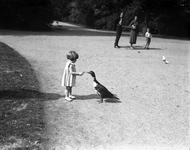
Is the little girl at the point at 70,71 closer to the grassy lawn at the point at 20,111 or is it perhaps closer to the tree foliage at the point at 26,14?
the grassy lawn at the point at 20,111

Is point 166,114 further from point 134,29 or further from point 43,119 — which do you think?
point 134,29

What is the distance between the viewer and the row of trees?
81.7 ft

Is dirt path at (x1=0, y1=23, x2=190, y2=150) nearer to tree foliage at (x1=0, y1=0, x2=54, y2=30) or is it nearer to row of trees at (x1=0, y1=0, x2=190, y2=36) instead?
tree foliage at (x1=0, y1=0, x2=54, y2=30)

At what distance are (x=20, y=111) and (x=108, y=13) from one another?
33.0 m

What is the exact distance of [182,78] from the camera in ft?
31.2

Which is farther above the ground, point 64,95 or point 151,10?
point 151,10

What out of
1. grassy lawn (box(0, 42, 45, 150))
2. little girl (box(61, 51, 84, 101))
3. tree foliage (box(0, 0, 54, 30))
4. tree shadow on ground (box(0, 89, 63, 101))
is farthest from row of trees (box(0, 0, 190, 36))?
little girl (box(61, 51, 84, 101))

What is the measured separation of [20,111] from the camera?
5.11 meters

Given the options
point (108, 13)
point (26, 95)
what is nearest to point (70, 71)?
point (26, 95)

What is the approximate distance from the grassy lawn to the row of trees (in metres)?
17.6

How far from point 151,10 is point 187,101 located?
976 inches

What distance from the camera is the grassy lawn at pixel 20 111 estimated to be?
156 inches

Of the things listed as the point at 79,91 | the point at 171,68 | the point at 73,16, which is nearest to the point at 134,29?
the point at 171,68

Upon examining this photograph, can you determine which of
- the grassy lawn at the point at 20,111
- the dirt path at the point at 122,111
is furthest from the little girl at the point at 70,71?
the grassy lawn at the point at 20,111
